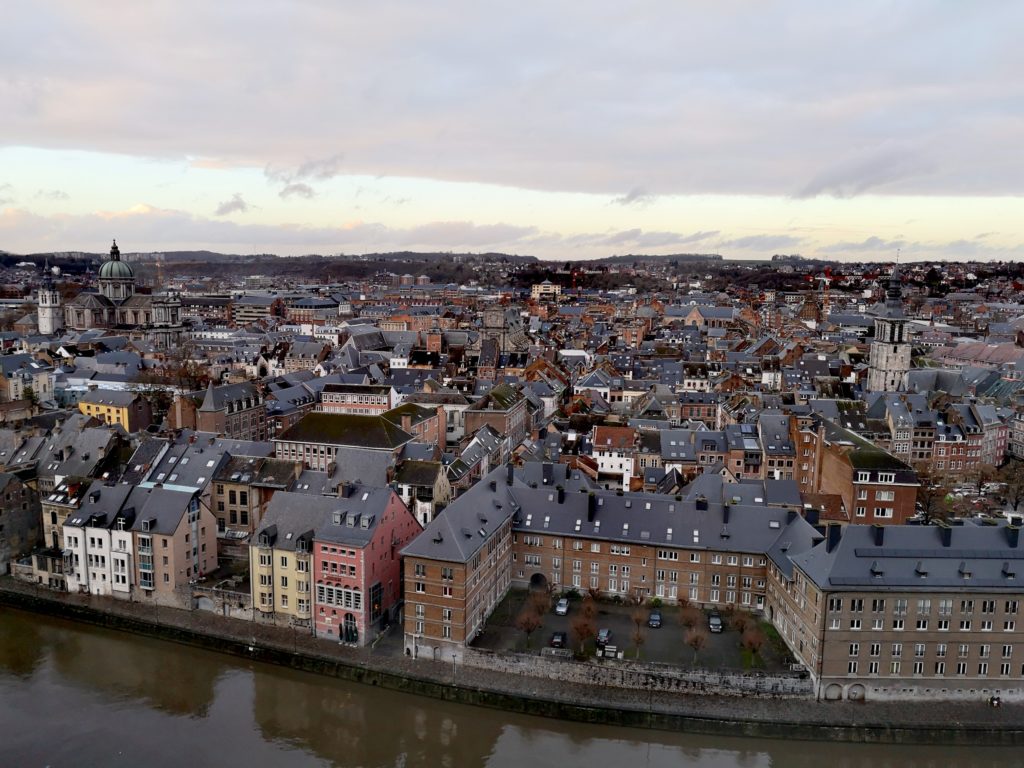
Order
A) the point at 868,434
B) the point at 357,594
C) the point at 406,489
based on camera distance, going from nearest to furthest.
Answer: the point at 357,594 → the point at 406,489 → the point at 868,434

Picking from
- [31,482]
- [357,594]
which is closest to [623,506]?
[357,594]

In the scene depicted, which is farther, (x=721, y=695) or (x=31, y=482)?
(x=31, y=482)

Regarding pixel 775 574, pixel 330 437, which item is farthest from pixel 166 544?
pixel 775 574

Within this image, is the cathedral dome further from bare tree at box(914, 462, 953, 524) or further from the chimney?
the chimney

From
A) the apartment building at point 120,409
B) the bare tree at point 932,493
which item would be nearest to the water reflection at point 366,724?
the bare tree at point 932,493

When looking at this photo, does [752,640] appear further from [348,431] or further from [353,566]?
[348,431]

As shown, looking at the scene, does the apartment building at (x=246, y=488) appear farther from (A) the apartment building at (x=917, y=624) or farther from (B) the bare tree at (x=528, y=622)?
(A) the apartment building at (x=917, y=624)

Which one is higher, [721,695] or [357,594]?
[357,594]

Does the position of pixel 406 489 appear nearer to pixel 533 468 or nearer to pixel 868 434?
pixel 533 468
